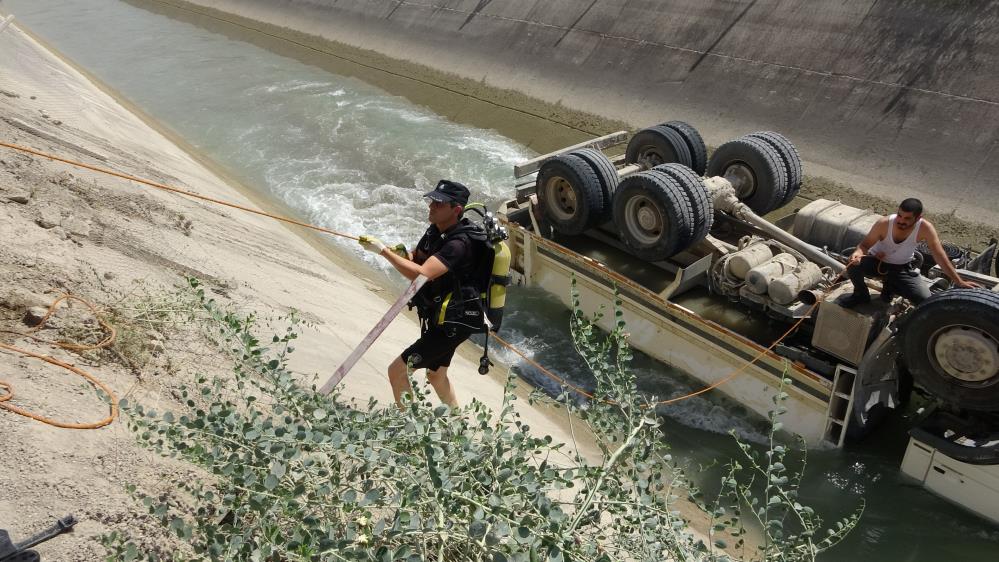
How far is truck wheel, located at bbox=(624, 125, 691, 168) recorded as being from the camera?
363 inches

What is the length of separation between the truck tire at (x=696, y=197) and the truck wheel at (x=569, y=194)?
0.99 metres

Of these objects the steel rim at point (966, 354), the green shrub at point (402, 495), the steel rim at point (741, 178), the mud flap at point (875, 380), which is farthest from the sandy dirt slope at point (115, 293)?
the steel rim at point (741, 178)

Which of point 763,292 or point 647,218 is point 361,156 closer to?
point 647,218

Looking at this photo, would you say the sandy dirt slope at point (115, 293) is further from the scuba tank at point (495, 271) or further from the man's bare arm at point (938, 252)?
the man's bare arm at point (938, 252)

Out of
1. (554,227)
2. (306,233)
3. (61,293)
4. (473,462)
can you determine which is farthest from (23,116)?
(473,462)

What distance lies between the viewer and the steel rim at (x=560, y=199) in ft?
28.6

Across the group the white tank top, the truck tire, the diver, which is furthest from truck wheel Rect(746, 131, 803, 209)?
the diver

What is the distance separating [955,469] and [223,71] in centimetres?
2283

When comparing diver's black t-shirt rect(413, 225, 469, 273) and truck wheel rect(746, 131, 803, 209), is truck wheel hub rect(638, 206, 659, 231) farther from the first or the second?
diver's black t-shirt rect(413, 225, 469, 273)

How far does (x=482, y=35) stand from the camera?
20844mm

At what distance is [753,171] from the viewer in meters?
8.66

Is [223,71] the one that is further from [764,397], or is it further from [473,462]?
[473,462]

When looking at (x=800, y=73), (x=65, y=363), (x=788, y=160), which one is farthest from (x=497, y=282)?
(x=800, y=73)

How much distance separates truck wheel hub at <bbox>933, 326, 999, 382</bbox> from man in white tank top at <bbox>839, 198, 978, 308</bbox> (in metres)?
0.61
